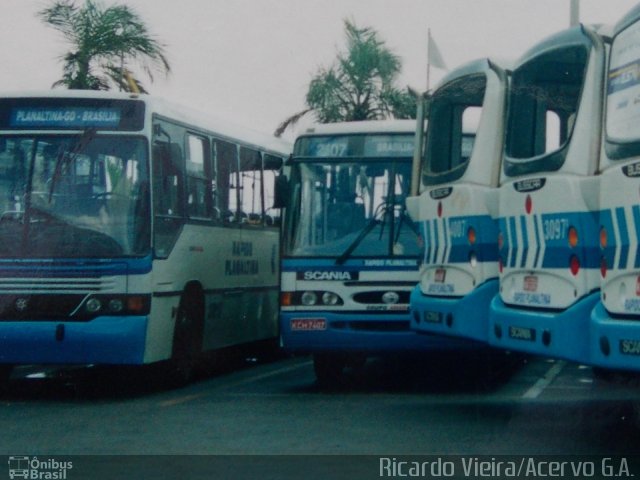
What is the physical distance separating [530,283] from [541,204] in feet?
2.07

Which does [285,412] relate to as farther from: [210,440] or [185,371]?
[185,371]

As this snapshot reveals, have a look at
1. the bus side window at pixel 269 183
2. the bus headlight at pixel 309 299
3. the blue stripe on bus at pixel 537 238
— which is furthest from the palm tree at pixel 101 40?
the blue stripe on bus at pixel 537 238

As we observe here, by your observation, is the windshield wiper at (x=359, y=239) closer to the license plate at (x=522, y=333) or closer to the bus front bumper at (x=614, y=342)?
the license plate at (x=522, y=333)

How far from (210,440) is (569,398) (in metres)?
4.15

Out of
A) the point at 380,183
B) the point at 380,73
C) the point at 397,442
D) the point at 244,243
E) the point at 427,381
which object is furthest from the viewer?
the point at 380,73

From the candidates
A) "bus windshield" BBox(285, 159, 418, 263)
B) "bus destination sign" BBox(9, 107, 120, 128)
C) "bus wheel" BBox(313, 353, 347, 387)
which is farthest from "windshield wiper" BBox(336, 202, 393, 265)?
"bus destination sign" BBox(9, 107, 120, 128)

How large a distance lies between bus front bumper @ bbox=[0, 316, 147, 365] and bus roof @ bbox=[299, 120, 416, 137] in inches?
120

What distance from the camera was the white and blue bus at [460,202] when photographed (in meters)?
10.9

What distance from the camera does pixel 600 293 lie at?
8.69 m

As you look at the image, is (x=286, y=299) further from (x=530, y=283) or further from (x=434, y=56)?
(x=530, y=283)

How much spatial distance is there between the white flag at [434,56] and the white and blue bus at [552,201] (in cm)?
240

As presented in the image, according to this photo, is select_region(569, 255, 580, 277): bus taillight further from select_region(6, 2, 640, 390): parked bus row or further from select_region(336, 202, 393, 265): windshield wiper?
select_region(336, 202, 393, 265): windshield wiper

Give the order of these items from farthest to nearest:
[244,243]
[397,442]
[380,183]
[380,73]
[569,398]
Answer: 1. [380,73]
2. [244,243]
3. [380,183]
4. [569,398]
5. [397,442]

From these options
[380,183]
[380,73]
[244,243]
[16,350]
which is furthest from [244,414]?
[380,73]
